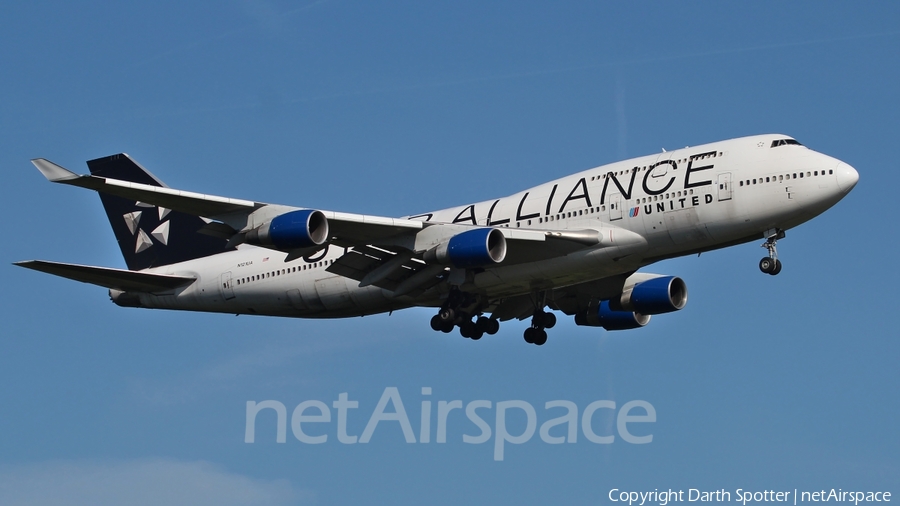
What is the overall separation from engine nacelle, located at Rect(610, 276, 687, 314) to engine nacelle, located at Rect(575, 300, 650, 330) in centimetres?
120

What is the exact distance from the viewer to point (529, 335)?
146 ft

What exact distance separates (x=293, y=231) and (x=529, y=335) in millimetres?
11186

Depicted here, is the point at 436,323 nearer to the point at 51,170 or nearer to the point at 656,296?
the point at 656,296

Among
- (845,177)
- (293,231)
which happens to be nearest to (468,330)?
(293,231)

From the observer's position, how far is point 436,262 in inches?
1547

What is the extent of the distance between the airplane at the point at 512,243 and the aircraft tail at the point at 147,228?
46.7 inches

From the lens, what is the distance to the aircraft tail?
157 feet

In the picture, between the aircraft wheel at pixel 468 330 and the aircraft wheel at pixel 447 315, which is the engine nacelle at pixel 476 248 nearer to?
the aircraft wheel at pixel 447 315

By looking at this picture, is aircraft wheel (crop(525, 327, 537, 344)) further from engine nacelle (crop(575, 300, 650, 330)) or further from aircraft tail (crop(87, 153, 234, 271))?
aircraft tail (crop(87, 153, 234, 271))

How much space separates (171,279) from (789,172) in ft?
74.4

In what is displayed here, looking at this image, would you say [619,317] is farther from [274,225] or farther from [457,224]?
[274,225]

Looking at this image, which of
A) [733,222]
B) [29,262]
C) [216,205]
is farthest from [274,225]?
[733,222]

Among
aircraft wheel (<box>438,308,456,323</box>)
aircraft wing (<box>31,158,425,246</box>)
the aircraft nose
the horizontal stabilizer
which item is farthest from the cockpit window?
the horizontal stabilizer

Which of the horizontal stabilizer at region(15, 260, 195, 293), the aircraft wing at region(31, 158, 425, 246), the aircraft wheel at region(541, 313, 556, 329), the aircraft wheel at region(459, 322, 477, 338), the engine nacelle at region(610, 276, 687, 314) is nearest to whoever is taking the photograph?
the aircraft wing at region(31, 158, 425, 246)
